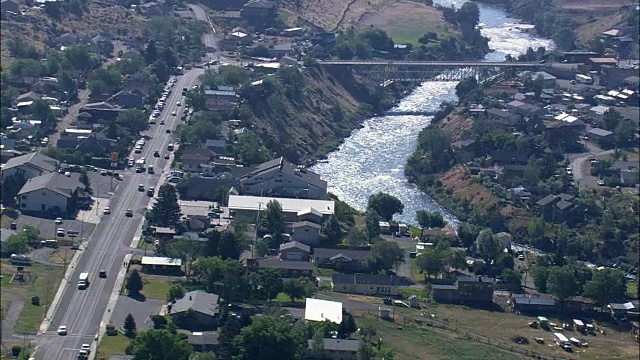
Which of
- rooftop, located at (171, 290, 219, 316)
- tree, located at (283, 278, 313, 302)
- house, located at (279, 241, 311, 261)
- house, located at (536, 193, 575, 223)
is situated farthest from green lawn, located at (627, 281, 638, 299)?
rooftop, located at (171, 290, 219, 316)

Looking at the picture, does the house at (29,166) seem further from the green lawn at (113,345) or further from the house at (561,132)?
the house at (561,132)

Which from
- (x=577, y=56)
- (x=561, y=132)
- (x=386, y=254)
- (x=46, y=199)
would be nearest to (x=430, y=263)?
(x=386, y=254)

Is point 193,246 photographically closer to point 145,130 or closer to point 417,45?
point 145,130

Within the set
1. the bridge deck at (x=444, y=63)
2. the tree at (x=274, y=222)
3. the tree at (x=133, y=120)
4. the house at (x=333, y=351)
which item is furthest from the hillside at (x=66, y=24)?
the house at (x=333, y=351)

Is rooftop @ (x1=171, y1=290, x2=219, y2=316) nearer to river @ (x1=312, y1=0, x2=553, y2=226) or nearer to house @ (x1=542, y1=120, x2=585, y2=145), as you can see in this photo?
river @ (x1=312, y1=0, x2=553, y2=226)

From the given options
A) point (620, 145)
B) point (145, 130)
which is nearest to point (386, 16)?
point (620, 145)

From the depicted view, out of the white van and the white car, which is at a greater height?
the white van
